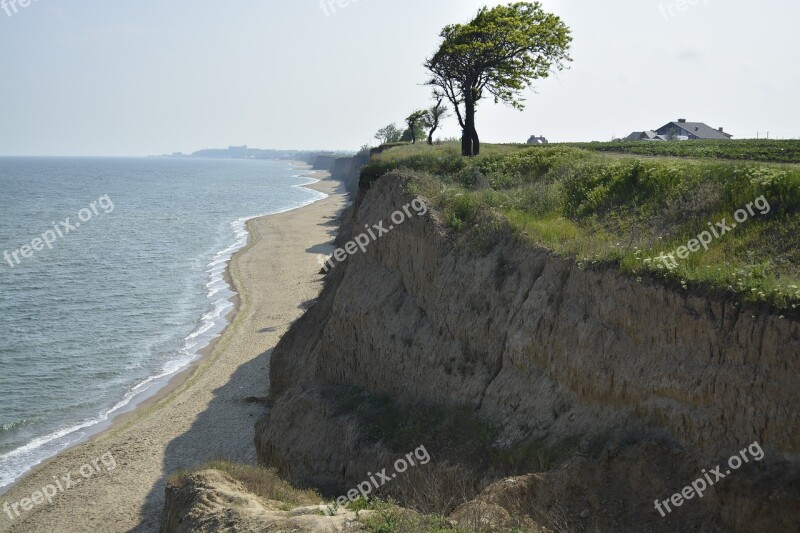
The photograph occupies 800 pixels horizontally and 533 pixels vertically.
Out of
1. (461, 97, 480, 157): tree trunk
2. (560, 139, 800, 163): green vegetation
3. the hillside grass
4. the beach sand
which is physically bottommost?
the beach sand

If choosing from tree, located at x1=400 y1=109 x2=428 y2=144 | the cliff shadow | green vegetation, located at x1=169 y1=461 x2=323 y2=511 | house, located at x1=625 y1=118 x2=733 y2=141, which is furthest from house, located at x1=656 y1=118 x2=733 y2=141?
green vegetation, located at x1=169 y1=461 x2=323 y2=511

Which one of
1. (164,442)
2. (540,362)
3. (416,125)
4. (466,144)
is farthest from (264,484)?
(416,125)

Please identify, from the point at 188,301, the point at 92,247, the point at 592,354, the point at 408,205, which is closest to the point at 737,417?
the point at 592,354

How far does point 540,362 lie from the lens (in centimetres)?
1658

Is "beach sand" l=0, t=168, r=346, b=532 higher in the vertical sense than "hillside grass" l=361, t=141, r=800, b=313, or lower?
lower

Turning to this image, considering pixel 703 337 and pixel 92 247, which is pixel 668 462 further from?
pixel 92 247

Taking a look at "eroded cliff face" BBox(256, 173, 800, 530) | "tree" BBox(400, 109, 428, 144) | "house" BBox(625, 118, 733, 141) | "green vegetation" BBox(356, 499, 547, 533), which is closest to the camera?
"eroded cliff face" BBox(256, 173, 800, 530)

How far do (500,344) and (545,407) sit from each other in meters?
2.56

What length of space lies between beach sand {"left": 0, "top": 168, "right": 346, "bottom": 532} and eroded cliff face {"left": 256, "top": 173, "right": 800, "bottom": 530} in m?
4.19

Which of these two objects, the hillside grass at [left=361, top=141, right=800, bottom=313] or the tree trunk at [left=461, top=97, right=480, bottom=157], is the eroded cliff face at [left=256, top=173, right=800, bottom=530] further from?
the tree trunk at [left=461, top=97, right=480, bottom=157]

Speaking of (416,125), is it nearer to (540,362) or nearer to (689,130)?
(689,130)

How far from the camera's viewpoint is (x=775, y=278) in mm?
13469

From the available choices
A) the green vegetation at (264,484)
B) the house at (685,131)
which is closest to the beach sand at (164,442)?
the green vegetation at (264,484)

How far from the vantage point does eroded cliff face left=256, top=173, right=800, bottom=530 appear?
→ 12.3m
